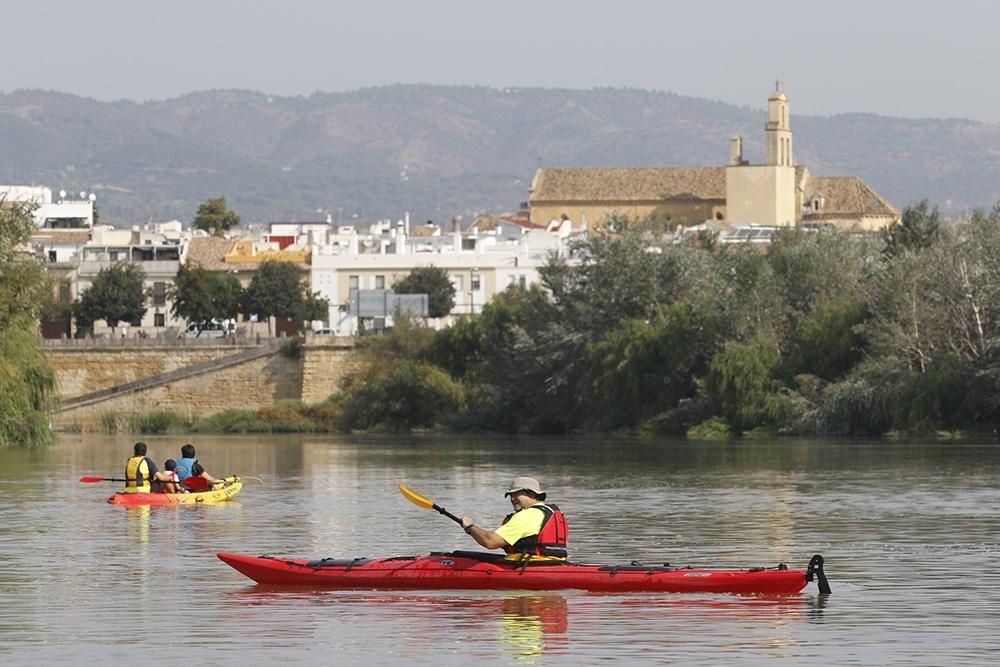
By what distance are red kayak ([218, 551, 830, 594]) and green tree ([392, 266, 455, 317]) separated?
8932cm

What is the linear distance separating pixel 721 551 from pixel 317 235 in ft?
432

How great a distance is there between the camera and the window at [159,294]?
127 metres

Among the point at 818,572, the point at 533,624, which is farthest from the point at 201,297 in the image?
the point at 533,624

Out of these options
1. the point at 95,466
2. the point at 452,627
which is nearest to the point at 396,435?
the point at 95,466

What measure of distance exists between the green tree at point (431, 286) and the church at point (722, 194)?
137 feet

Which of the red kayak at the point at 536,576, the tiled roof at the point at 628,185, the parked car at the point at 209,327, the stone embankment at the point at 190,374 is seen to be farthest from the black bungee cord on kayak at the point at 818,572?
the tiled roof at the point at 628,185

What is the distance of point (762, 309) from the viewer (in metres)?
72.8

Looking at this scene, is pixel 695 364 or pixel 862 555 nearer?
pixel 862 555

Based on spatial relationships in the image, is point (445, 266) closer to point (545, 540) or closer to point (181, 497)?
point (181, 497)

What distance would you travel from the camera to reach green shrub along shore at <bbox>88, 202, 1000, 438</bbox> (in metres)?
65.6

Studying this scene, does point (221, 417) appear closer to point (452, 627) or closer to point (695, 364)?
point (695, 364)

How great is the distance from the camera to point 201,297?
4638 inches

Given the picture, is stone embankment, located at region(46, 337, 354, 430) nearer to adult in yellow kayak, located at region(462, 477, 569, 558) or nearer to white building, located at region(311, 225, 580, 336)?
white building, located at region(311, 225, 580, 336)

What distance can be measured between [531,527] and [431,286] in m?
93.5
